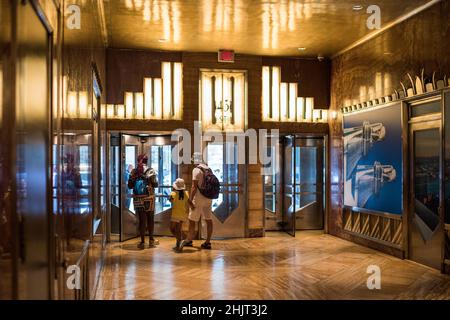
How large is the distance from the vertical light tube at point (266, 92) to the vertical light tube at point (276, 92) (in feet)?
0.32

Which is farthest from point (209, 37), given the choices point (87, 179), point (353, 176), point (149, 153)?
point (87, 179)

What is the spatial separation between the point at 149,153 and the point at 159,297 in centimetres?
409

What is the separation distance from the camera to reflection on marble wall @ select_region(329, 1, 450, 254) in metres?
5.50

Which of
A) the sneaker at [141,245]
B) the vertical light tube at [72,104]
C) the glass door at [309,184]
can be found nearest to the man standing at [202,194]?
the sneaker at [141,245]

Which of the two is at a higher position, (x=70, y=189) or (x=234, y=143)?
(x=234, y=143)

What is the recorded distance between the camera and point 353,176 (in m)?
7.56

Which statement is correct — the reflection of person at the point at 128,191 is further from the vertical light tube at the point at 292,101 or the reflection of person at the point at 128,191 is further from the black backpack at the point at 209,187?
the vertical light tube at the point at 292,101

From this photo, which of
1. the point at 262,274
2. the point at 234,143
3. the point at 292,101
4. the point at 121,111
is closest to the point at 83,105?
the point at 262,274

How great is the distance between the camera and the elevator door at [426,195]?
219 inches

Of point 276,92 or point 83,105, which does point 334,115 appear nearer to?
point 276,92

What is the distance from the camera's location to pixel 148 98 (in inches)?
317

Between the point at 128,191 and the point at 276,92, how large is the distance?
3.20m

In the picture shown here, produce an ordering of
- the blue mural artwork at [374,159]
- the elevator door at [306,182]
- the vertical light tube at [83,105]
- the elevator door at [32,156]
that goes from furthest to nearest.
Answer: the elevator door at [306,182] → the blue mural artwork at [374,159] → the vertical light tube at [83,105] → the elevator door at [32,156]
